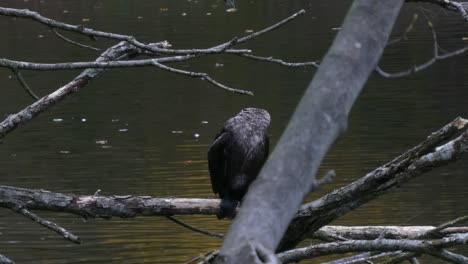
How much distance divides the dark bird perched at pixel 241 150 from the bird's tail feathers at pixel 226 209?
260 mm

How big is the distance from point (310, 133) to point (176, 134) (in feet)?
31.3

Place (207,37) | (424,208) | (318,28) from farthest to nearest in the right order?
1. (318,28)
2. (207,37)
3. (424,208)

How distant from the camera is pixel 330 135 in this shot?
1.62 metres

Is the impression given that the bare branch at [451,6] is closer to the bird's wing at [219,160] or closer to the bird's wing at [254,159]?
the bird's wing at [254,159]

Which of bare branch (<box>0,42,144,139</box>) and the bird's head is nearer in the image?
bare branch (<box>0,42,144,139</box>)

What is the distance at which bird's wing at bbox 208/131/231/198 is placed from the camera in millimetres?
4648

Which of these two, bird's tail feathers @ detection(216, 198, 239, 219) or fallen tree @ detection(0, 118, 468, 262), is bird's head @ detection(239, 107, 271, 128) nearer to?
bird's tail feathers @ detection(216, 198, 239, 219)

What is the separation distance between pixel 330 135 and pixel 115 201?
2.01 m

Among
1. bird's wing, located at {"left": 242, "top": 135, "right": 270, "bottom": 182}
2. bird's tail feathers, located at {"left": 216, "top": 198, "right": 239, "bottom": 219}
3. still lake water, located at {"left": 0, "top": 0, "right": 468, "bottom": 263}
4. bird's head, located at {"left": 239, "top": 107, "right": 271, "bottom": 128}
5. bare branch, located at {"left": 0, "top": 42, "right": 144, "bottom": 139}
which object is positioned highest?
bare branch, located at {"left": 0, "top": 42, "right": 144, "bottom": 139}

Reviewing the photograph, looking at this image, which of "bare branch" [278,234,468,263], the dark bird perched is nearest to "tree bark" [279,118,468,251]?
"bare branch" [278,234,468,263]

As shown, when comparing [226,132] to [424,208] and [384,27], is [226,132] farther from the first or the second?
[424,208]

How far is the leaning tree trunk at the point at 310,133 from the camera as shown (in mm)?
1539

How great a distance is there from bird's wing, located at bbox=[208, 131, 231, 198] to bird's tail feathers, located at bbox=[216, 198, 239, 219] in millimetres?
387

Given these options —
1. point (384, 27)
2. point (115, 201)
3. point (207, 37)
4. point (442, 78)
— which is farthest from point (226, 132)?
point (207, 37)
